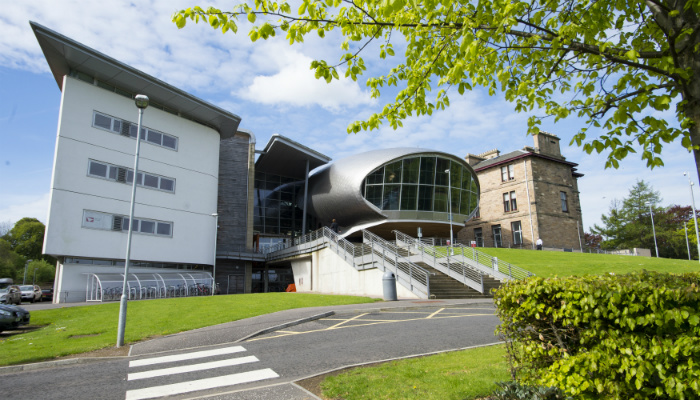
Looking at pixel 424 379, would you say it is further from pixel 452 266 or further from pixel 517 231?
pixel 517 231

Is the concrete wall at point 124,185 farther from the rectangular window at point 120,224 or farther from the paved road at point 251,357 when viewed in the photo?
the paved road at point 251,357

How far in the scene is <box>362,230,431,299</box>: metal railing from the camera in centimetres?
1911

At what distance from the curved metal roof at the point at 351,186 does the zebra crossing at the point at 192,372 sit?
28.3m

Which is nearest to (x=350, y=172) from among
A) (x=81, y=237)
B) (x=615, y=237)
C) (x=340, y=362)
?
(x=81, y=237)

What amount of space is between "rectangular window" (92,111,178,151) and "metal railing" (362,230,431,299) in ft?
64.1

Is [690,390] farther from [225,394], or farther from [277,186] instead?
[277,186]

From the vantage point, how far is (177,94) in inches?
1298

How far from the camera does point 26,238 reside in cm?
6712

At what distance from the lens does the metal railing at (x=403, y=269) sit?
19114 mm

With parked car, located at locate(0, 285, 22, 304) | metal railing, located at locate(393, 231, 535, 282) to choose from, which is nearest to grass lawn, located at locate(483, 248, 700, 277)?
metal railing, located at locate(393, 231, 535, 282)

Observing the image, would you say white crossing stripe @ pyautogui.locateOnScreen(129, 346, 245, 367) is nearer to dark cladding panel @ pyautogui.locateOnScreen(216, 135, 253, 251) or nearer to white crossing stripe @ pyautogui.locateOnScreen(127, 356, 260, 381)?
white crossing stripe @ pyautogui.locateOnScreen(127, 356, 260, 381)

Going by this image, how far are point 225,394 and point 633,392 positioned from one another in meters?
4.43

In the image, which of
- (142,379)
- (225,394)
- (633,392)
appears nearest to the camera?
(633,392)

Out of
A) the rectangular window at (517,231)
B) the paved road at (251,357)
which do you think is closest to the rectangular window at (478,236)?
the rectangular window at (517,231)
